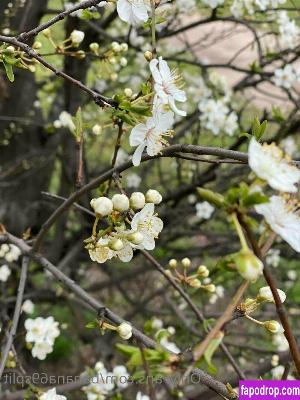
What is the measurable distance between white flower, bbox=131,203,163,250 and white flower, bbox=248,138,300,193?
1.07ft

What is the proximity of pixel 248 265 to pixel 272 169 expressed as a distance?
15cm

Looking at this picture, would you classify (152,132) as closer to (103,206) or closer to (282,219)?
(103,206)

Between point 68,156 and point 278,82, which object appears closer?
point 278,82

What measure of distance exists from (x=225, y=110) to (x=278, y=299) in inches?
99.1

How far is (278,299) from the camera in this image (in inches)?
33.7

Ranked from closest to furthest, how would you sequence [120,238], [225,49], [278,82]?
[120,238], [278,82], [225,49]

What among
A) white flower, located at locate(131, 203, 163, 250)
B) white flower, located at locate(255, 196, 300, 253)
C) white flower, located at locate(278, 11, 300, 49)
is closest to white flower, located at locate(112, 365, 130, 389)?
white flower, located at locate(131, 203, 163, 250)

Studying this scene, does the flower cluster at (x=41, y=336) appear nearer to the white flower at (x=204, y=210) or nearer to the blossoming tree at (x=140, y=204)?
the blossoming tree at (x=140, y=204)

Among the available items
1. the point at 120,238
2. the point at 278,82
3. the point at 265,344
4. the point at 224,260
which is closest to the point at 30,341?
the point at 120,238

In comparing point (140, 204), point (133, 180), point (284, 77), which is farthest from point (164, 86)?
point (133, 180)

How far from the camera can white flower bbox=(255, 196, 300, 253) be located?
32.3 inches

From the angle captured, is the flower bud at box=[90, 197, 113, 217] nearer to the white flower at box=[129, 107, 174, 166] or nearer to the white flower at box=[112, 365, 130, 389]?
the white flower at box=[129, 107, 174, 166]

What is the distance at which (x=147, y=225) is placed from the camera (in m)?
1.23

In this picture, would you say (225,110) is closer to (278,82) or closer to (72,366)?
(278,82)
